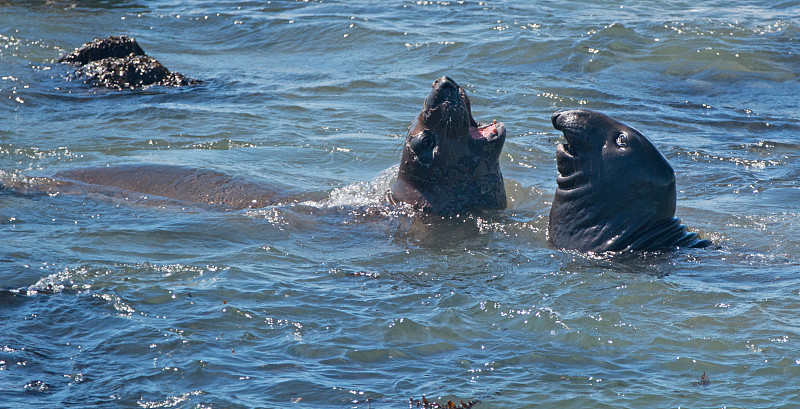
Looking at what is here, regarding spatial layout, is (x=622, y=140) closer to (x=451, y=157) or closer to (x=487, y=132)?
(x=487, y=132)

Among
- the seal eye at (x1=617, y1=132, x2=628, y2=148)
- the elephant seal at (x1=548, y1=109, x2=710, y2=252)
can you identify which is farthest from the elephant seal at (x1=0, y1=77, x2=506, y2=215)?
the seal eye at (x1=617, y1=132, x2=628, y2=148)

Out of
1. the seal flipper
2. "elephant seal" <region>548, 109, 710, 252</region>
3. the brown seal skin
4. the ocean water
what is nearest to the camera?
the ocean water

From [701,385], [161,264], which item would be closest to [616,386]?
[701,385]

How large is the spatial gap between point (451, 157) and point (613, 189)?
1501 mm

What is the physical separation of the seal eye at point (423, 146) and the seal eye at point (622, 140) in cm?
163

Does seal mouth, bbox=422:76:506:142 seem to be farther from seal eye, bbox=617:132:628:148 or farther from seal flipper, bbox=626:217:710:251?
seal flipper, bbox=626:217:710:251

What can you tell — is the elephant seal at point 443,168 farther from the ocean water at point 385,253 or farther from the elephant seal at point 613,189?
the elephant seal at point 613,189

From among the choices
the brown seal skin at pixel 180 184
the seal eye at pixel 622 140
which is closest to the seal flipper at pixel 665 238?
the seal eye at pixel 622 140

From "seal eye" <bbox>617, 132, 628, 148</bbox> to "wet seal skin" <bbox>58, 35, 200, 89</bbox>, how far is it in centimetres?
766

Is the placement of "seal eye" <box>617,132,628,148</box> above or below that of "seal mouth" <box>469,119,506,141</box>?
above

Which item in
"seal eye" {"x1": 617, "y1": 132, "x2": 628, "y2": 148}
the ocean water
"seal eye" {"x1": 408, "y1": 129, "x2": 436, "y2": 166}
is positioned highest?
"seal eye" {"x1": 617, "y1": 132, "x2": 628, "y2": 148}

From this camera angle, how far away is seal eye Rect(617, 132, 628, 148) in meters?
5.77

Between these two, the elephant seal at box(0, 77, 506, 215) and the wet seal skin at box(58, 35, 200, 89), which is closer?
the elephant seal at box(0, 77, 506, 215)

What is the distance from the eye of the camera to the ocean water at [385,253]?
4.41 m
